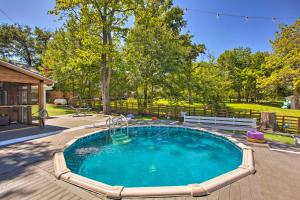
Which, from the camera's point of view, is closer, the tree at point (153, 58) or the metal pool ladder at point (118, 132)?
the metal pool ladder at point (118, 132)

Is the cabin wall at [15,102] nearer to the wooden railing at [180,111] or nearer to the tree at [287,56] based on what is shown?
the wooden railing at [180,111]

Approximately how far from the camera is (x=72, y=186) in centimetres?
326

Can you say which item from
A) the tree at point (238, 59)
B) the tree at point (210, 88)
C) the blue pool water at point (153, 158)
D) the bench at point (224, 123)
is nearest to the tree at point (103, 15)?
the tree at point (210, 88)

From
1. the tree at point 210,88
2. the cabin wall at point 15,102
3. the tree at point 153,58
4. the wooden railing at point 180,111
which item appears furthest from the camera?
the tree at point 153,58

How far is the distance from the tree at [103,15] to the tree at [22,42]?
19.6 m

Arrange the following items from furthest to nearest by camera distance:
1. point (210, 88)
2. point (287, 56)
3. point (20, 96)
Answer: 1. point (210, 88)
2. point (287, 56)
3. point (20, 96)

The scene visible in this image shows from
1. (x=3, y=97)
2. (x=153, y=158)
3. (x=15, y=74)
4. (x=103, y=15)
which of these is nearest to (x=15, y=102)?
(x=3, y=97)

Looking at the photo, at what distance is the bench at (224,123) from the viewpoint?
814cm

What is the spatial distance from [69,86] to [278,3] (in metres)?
22.2

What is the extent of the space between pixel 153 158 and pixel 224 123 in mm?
5044

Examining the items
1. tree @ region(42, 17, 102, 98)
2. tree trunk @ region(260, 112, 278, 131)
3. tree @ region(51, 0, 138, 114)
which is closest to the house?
tree @ region(42, 17, 102, 98)

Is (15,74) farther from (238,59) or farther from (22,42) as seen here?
(238,59)

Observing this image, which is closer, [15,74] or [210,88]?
[15,74]

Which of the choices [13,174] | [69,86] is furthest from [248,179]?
[69,86]
